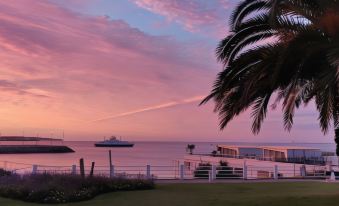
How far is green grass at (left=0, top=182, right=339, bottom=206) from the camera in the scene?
15895 mm

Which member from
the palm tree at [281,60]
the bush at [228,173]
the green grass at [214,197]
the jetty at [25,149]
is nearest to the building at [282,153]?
the bush at [228,173]

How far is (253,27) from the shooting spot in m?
14.0

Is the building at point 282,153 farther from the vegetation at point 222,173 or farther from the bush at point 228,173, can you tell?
the bush at point 228,173

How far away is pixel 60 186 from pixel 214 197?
20.7ft

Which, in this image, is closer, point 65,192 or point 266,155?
point 65,192

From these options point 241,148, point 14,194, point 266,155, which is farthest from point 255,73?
point 241,148

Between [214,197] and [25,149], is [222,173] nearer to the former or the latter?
[214,197]

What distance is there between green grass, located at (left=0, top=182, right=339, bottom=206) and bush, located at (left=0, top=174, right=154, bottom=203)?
0.60 metres

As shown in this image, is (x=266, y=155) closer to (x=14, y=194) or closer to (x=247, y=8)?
(x=14, y=194)

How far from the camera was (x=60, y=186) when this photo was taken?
19703 mm

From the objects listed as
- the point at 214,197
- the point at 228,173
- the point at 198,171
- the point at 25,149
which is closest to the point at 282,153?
the point at 228,173

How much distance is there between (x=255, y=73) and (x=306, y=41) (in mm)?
1541

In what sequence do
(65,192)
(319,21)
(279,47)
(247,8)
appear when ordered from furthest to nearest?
1. (65,192)
2. (247,8)
3. (279,47)
4. (319,21)

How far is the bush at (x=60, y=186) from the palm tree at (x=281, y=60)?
7.47m
